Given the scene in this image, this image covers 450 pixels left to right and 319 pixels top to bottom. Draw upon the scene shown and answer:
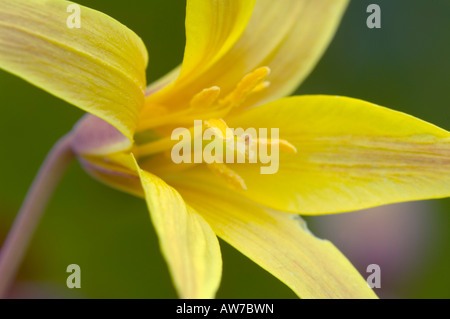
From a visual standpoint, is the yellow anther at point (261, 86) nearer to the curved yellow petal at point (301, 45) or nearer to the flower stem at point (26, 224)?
the curved yellow petal at point (301, 45)

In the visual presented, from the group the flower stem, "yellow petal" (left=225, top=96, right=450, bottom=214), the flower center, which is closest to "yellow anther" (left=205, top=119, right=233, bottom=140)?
the flower center

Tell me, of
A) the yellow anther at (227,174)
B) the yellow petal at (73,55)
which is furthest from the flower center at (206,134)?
the yellow petal at (73,55)

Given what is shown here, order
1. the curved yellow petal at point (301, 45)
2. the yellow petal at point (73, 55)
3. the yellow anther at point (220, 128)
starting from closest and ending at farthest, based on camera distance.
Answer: the yellow petal at point (73, 55) → the yellow anther at point (220, 128) → the curved yellow petal at point (301, 45)

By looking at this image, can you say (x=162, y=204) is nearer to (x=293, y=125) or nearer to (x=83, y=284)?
(x=293, y=125)

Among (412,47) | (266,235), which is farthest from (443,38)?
(266,235)

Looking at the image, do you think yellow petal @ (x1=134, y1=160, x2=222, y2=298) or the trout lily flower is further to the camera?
the trout lily flower

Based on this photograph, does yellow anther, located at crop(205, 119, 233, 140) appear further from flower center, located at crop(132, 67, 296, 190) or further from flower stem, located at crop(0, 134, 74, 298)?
flower stem, located at crop(0, 134, 74, 298)

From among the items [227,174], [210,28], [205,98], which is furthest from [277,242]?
[210,28]

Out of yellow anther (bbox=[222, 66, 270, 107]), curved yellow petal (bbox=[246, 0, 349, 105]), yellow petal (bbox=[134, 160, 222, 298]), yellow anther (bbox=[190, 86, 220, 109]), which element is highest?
curved yellow petal (bbox=[246, 0, 349, 105])
